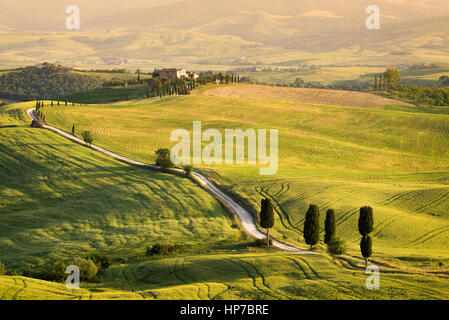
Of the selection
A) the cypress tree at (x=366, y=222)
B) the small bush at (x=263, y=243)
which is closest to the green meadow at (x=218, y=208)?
the small bush at (x=263, y=243)

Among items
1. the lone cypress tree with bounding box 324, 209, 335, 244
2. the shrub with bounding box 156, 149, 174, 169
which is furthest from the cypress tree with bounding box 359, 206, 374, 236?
the shrub with bounding box 156, 149, 174, 169

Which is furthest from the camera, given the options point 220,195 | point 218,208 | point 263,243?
point 220,195

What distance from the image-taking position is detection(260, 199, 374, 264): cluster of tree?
4528 centimetres

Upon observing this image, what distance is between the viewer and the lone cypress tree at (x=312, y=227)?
50.8m

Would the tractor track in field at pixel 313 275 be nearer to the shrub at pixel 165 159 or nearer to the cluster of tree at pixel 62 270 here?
the cluster of tree at pixel 62 270

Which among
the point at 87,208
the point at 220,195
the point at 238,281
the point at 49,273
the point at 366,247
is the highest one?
the point at 366,247

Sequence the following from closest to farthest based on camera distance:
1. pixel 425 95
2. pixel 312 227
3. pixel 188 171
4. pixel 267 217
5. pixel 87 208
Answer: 1. pixel 312 227
2. pixel 267 217
3. pixel 87 208
4. pixel 188 171
5. pixel 425 95

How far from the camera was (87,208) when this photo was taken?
215 feet

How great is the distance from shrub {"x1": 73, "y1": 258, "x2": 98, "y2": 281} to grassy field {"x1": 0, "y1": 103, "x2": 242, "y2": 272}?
567cm

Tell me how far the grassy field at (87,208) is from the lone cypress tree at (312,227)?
925 centimetres

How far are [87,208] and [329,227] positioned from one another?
32.9 m

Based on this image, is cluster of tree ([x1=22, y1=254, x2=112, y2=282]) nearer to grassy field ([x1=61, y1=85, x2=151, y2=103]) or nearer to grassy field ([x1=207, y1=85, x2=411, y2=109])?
grassy field ([x1=207, y1=85, x2=411, y2=109])

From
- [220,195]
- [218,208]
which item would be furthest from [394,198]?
[220,195]

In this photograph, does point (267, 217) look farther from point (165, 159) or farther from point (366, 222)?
point (165, 159)
